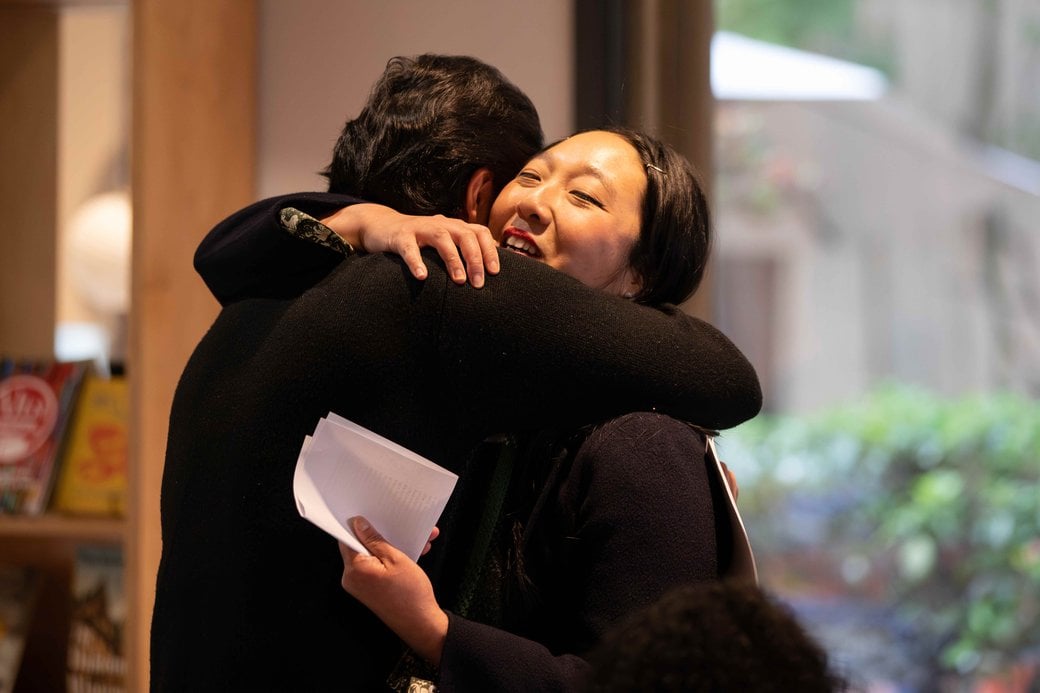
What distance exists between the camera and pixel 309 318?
38.8 inches

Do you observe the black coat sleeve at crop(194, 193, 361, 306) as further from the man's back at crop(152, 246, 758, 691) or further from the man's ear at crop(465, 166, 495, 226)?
the man's ear at crop(465, 166, 495, 226)

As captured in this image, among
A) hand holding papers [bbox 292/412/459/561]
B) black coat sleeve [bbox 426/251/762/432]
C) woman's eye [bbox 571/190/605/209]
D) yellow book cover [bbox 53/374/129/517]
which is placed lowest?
yellow book cover [bbox 53/374/129/517]

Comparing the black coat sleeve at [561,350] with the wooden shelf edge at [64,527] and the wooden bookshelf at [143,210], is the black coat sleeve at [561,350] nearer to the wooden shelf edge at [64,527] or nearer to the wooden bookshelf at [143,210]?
the wooden bookshelf at [143,210]

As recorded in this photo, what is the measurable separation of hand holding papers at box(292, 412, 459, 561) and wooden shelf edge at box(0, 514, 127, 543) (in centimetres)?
120

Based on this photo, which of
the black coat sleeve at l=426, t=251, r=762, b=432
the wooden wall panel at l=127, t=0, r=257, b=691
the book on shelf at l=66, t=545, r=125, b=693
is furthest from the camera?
the book on shelf at l=66, t=545, r=125, b=693

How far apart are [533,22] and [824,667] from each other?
1723mm

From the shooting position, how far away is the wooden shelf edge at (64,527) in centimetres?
203

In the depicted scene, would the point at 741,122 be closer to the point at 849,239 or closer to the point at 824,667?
the point at 849,239

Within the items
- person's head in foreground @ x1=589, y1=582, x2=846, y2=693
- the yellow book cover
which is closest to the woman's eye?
person's head in foreground @ x1=589, y1=582, x2=846, y2=693

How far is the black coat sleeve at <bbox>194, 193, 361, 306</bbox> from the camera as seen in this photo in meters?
1.02

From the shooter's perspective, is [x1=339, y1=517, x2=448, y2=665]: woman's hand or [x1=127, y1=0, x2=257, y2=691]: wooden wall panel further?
[x1=127, y1=0, x2=257, y2=691]: wooden wall panel

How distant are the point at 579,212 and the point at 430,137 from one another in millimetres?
171

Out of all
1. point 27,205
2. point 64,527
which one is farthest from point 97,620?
point 27,205

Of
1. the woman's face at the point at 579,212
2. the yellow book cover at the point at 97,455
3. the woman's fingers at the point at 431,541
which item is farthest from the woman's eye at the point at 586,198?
the yellow book cover at the point at 97,455
